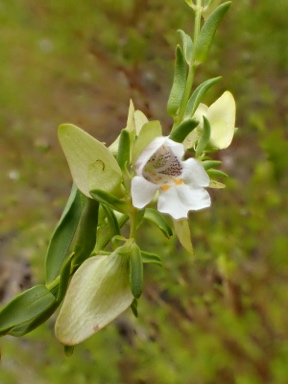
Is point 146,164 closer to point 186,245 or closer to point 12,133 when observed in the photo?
point 186,245

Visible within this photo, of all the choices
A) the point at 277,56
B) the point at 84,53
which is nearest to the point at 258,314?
the point at 277,56

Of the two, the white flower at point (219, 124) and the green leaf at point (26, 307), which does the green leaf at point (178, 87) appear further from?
the green leaf at point (26, 307)

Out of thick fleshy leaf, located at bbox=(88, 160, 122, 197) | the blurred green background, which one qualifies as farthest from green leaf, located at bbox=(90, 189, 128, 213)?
the blurred green background

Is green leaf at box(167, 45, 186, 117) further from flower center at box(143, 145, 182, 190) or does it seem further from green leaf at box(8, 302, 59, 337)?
green leaf at box(8, 302, 59, 337)

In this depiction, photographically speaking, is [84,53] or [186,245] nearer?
[186,245]

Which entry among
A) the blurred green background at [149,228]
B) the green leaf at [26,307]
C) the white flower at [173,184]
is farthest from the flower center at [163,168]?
the blurred green background at [149,228]

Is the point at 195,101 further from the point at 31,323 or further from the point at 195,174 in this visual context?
the point at 31,323

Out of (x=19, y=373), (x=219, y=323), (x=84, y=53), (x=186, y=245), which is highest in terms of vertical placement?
(x=186, y=245)
